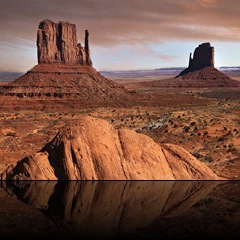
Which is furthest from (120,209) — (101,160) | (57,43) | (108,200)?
(57,43)

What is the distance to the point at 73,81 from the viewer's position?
99125 mm

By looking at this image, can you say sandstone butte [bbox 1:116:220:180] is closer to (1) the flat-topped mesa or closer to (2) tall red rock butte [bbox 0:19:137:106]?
(2) tall red rock butte [bbox 0:19:137:106]

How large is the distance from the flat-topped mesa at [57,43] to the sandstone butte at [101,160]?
86619 millimetres

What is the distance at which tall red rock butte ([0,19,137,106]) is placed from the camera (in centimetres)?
9138

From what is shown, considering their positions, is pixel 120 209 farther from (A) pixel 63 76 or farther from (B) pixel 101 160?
(A) pixel 63 76

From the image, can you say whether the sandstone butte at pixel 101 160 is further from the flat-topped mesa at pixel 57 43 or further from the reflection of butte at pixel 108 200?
the flat-topped mesa at pixel 57 43

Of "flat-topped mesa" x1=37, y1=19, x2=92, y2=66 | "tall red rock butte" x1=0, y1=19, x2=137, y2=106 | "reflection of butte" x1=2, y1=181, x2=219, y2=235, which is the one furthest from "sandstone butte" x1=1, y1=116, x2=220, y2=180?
"flat-topped mesa" x1=37, y1=19, x2=92, y2=66

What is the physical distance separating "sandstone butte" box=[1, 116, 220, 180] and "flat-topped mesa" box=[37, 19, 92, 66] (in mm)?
86619

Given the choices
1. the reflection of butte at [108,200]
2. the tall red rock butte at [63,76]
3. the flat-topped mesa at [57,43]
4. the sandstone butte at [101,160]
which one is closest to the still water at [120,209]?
the reflection of butte at [108,200]

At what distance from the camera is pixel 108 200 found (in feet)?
62.3

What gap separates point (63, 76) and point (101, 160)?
81.8 meters

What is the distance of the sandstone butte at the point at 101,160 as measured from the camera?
21.9 m

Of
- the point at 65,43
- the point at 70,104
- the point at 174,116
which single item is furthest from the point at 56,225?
the point at 65,43

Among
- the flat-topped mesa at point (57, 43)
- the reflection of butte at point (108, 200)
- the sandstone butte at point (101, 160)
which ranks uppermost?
the flat-topped mesa at point (57, 43)
